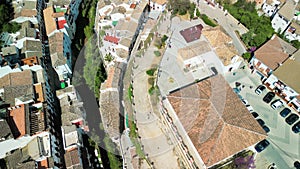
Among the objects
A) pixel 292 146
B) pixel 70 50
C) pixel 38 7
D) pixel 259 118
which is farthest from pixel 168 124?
pixel 38 7

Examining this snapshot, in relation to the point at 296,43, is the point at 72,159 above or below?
below

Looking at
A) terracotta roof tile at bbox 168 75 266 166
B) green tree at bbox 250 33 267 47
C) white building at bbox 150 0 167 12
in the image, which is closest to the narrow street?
terracotta roof tile at bbox 168 75 266 166

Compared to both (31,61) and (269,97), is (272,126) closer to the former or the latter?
(269,97)

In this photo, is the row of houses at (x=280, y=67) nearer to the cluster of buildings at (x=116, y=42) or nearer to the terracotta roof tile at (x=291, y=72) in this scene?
the terracotta roof tile at (x=291, y=72)

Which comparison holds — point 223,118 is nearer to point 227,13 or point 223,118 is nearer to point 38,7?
point 227,13

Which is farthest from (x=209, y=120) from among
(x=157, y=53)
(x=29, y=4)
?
(x=29, y=4)

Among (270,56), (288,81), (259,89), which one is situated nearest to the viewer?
(288,81)

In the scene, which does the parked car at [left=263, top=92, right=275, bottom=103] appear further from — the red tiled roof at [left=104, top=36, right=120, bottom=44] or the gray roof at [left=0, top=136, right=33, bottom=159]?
the gray roof at [left=0, top=136, right=33, bottom=159]
